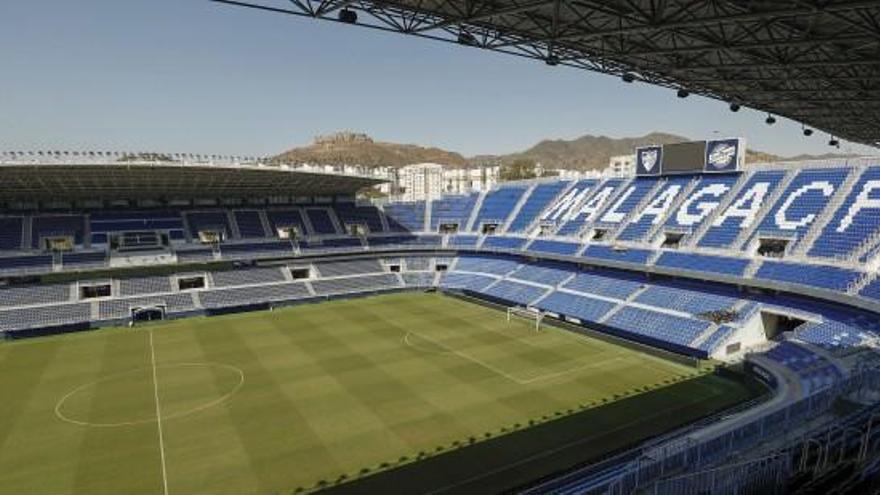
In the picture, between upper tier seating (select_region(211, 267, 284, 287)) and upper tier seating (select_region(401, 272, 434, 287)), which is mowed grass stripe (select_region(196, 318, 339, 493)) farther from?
upper tier seating (select_region(401, 272, 434, 287))

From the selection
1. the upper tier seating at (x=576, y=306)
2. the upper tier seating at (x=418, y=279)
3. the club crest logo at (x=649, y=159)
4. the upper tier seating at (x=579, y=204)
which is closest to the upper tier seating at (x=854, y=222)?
the upper tier seating at (x=576, y=306)

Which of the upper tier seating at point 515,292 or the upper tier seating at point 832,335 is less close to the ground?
the upper tier seating at point 832,335

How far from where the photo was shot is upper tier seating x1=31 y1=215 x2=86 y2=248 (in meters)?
45.1

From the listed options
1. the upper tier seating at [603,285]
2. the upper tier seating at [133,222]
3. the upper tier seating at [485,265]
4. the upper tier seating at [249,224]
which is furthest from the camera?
the upper tier seating at [249,224]

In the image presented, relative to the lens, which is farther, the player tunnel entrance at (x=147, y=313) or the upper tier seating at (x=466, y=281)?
the upper tier seating at (x=466, y=281)

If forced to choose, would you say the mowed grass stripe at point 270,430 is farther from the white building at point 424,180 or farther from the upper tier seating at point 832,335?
the white building at point 424,180

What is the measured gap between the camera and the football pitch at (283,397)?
19.3 m

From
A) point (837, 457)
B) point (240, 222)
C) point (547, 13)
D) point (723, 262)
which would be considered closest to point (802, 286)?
point (723, 262)

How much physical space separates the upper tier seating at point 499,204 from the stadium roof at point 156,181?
1360 centimetres

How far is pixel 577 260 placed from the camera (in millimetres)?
44344

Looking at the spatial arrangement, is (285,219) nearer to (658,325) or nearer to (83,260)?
(83,260)

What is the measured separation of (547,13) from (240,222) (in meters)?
44.8

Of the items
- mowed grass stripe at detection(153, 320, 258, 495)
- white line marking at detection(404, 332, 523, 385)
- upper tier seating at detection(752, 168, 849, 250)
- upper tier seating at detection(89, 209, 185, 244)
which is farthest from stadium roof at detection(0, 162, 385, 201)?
upper tier seating at detection(752, 168, 849, 250)

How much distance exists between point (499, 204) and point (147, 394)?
41774 millimetres
